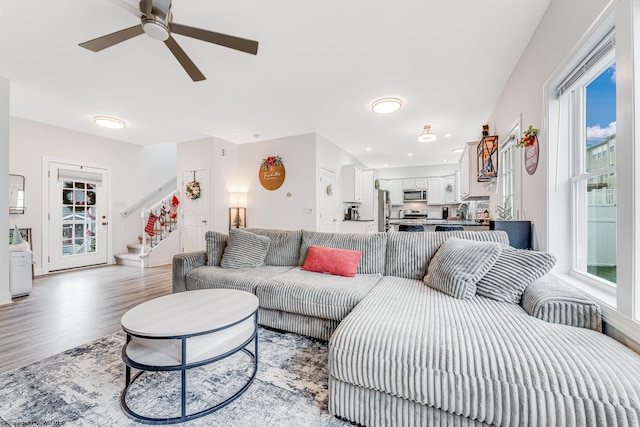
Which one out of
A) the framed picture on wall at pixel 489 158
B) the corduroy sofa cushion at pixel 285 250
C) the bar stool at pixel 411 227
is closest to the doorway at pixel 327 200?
the bar stool at pixel 411 227

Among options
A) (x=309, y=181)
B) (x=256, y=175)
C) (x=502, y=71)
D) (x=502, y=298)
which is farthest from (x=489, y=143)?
(x=256, y=175)

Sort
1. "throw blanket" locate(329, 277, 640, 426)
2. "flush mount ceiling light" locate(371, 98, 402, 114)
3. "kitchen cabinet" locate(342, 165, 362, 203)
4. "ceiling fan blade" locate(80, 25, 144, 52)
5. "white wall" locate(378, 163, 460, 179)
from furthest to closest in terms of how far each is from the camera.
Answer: "white wall" locate(378, 163, 460, 179)
"kitchen cabinet" locate(342, 165, 362, 203)
"flush mount ceiling light" locate(371, 98, 402, 114)
"ceiling fan blade" locate(80, 25, 144, 52)
"throw blanket" locate(329, 277, 640, 426)

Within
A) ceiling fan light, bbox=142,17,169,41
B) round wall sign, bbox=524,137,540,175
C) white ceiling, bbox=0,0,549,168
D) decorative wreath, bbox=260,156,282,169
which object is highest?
white ceiling, bbox=0,0,549,168

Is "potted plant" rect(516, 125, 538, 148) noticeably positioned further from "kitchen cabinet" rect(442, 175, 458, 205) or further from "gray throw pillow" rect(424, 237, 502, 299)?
"kitchen cabinet" rect(442, 175, 458, 205)

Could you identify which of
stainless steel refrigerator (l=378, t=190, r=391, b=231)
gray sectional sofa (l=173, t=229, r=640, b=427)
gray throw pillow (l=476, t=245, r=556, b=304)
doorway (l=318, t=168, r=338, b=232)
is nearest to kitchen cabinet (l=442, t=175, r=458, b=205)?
stainless steel refrigerator (l=378, t=190, r=391, b=231)

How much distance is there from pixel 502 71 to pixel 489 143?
88 centimetres

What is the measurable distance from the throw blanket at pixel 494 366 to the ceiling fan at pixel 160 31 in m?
2.13

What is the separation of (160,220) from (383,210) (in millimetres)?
6039

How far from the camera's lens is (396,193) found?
29.2 ft

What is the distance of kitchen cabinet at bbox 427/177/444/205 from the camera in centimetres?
821

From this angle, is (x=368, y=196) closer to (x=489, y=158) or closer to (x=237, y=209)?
(x=237, y=209)

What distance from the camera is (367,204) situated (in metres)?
7.14

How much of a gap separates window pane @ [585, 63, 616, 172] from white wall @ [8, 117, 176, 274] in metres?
7.23

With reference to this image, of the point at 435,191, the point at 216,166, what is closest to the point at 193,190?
the point at 216,166
